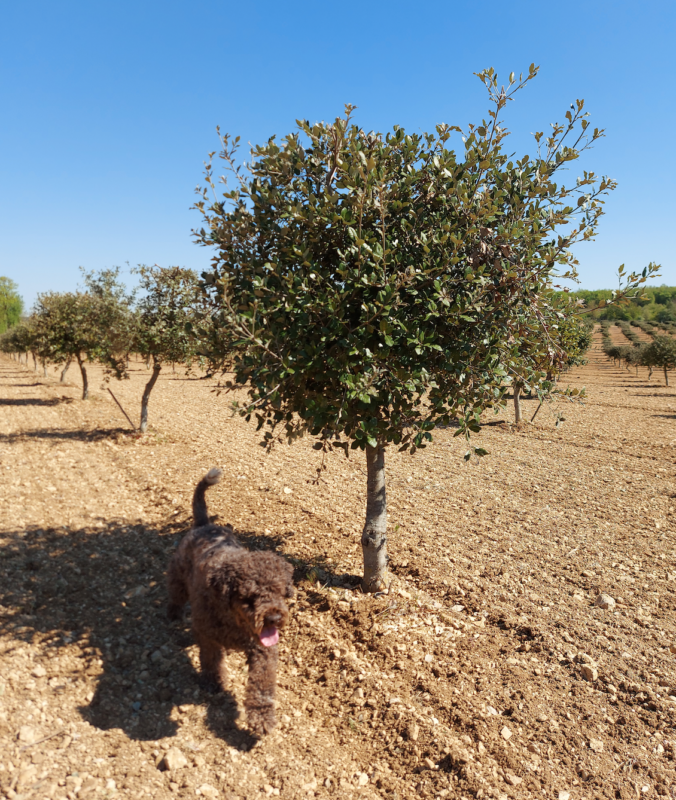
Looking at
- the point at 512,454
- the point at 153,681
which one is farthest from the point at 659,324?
the point at 153,681

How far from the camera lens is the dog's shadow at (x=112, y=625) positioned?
4685mm

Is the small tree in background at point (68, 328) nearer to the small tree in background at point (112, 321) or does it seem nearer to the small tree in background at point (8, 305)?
the small tree in background at point (112, 321)

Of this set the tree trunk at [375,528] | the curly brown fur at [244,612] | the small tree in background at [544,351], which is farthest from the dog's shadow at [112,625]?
the small tree in background at [544,351]

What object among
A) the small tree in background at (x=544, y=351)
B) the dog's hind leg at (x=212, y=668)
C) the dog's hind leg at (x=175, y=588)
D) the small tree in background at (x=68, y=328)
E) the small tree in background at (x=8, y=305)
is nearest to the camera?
the dog's hind leg at (x=212, y=668)

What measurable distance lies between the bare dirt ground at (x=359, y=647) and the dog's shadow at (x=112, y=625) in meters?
0.03

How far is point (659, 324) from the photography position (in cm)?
10244

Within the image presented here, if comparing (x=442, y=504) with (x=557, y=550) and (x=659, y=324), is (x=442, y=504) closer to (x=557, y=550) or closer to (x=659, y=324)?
(x=557, y=550)

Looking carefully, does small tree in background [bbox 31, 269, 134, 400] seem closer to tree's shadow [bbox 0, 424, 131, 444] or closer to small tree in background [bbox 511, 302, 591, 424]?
tree's shadow [bbox 0, 424, 131, 444]

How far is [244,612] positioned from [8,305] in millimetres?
108131

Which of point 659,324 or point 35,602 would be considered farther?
point 659,324

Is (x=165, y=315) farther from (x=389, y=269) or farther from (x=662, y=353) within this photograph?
(x=662, y=353)

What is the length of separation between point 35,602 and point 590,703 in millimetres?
6744

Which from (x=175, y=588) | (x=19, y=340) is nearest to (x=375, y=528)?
(x=175, y=588)

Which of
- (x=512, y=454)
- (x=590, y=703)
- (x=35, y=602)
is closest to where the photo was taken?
(x=590, y=703)
